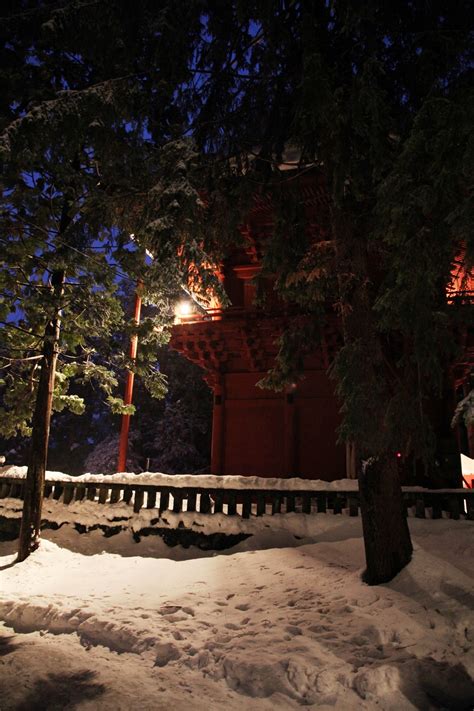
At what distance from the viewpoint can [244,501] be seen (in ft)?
28.0

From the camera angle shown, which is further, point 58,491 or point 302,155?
point 58,491

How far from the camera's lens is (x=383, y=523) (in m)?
5.49

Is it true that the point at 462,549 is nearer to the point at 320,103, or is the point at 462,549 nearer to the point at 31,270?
the point at 320,103

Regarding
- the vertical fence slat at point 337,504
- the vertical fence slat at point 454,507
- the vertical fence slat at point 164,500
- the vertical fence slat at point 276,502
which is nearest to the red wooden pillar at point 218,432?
the vertical fence slat at point 164,500

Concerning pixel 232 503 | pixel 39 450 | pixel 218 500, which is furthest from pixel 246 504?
pixel 39 450

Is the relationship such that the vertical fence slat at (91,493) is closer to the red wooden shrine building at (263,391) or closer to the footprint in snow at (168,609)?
the footprint in snow at (168,609)

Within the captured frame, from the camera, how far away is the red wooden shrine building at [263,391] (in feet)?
47.3

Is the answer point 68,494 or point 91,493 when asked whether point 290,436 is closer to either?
point 91,493

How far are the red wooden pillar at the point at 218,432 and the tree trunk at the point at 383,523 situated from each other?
1020 centimetres

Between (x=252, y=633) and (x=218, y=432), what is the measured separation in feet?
37.4

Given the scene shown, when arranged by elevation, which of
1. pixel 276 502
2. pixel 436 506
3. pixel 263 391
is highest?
pixel 263 391

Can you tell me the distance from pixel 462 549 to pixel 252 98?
7.27 m

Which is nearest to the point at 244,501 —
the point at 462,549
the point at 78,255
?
the point at 462,549

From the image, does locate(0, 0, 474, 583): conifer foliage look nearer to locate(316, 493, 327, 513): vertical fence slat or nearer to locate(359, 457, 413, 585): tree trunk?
locate(359, 457, 413, 585): tree trunk
